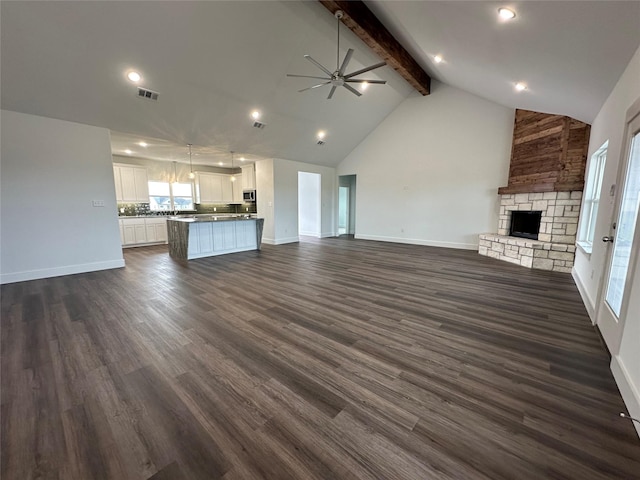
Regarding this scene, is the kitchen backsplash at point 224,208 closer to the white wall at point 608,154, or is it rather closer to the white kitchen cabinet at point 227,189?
the white kitchen cabinet at point 227,189

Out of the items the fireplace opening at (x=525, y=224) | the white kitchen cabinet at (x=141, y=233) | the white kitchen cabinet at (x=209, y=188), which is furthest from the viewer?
the white kitchen cabinet at (x=209, y=188)

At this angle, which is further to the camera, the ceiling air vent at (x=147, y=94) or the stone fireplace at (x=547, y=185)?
the stone fireplace at (x=547, y=185)

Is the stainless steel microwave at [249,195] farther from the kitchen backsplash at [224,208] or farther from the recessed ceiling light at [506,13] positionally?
the recessed ceiling light at [506,13]

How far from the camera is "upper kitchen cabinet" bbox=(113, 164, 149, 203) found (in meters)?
7.35

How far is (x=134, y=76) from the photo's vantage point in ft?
12.6

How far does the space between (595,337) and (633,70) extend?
2509mm

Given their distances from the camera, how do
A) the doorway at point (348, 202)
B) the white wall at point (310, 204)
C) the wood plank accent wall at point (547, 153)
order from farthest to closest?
the doorway at point (348, 202)
the white wall at point (310, 204)
the wood plank accent wall at point (547, 153)

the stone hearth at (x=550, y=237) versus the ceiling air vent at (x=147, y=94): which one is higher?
the ceiling air vent at (x=147, y=94)

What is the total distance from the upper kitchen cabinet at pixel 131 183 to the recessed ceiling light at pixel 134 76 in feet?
14.5

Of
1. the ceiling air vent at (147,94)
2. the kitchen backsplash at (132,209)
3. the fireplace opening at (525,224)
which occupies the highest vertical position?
the ceiling air vent at (147,94)

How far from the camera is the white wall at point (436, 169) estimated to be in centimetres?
633

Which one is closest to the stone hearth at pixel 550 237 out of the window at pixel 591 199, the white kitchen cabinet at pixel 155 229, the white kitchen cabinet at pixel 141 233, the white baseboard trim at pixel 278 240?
the window at pixel 591 199

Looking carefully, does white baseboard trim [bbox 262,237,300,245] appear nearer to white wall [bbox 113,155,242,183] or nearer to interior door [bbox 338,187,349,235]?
interior door [bbox 338,187,349,235]

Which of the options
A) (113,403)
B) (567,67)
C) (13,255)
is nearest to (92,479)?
(113,403)
